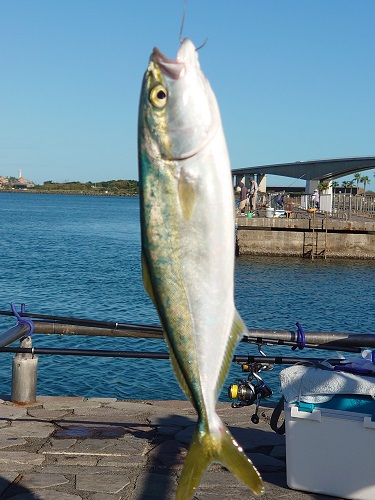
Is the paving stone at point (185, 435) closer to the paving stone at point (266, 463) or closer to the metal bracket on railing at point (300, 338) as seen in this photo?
the paving stone at point (266, 463)

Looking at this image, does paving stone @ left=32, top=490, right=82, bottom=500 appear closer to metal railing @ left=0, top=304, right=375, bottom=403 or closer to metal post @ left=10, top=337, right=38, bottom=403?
metal railing @ left=0, top=304, right=375, bottom=403

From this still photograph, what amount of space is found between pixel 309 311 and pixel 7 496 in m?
26.3

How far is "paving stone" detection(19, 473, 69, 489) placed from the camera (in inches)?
221

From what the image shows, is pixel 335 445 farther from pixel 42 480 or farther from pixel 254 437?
pixel 42 480

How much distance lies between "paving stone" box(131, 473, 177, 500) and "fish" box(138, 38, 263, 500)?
2987mm

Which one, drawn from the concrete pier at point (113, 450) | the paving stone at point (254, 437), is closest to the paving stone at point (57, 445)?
the concrete pier at point (113, 450)

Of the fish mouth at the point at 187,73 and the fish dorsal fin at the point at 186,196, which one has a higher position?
the fish mouth at the point at 187,73

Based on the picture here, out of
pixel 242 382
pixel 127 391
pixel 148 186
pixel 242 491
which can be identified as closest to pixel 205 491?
pixel 242 491

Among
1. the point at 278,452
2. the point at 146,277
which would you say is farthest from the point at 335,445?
the point at 146,277

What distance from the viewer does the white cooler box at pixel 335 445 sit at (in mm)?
5156

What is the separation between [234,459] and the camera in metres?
2.53

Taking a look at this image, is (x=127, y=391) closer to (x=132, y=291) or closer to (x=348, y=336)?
(x=348, y=336)

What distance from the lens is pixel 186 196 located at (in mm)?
2219

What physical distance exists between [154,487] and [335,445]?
4.68 feet
